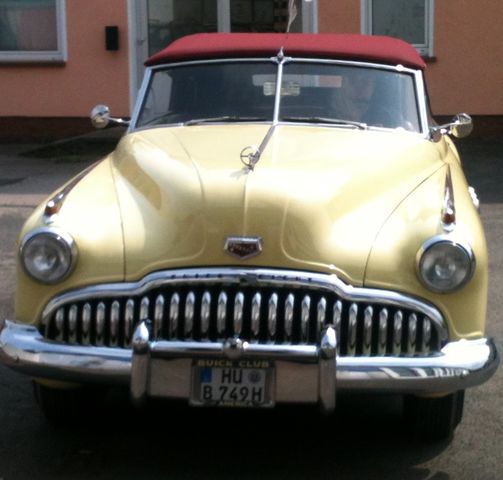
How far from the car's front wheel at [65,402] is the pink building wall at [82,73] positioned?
31.8 feet

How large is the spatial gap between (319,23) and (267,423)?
9.94 meters

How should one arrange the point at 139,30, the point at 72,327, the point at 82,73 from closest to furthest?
1. the point at 72,327
2. the point at 82,73
3. the point at 139,30

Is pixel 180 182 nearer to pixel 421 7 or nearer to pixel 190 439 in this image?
pixel 190 439

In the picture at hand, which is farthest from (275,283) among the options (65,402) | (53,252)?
(65,402)

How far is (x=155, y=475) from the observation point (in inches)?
190

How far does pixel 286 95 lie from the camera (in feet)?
20.5

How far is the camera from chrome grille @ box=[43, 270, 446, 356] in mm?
4543

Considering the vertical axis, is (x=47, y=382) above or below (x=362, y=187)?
below

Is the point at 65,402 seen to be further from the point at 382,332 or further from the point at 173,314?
the point at 382,332

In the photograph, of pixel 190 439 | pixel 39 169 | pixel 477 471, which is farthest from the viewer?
pixel 39 169

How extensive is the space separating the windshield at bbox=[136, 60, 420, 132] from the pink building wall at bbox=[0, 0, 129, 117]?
8.44m

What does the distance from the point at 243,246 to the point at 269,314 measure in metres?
0.28

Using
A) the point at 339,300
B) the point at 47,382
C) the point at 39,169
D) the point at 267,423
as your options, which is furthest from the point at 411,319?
the point at 39,169

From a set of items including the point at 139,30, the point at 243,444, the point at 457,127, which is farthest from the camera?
the point at 139,30
